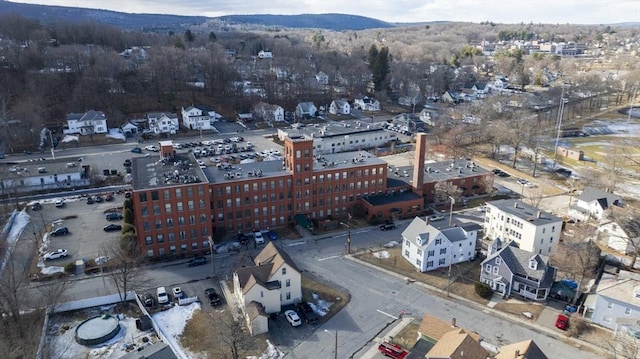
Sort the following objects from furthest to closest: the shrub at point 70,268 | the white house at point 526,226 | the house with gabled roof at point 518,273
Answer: the white house at point 526,226 < the shrub at point 70,268 < the house with gabled roof at point 518,273

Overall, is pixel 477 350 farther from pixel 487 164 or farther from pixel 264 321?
pixel 487 164

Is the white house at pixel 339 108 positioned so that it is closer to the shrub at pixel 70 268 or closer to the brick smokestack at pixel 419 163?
the brick smokestack at pixel 419 163

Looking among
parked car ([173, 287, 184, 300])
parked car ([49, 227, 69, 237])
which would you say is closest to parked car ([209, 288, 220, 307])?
parked car ([173, 287, 184, 300])

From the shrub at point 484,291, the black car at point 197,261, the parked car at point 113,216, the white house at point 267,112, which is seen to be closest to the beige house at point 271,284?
the black car at point 197,261

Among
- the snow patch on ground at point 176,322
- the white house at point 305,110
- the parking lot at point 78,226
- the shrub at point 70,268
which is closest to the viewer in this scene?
the snow patch on ground at point 176,322

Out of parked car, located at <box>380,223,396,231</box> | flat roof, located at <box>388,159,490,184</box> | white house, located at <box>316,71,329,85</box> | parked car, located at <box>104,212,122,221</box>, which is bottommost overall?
parked car, located at <box>380,223,396,231</box>

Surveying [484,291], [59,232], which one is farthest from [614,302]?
[59,232]

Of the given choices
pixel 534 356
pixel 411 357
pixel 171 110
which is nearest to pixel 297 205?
pixel 411 357

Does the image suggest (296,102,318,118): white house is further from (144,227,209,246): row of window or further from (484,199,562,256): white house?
(484,199,562,256): white house
